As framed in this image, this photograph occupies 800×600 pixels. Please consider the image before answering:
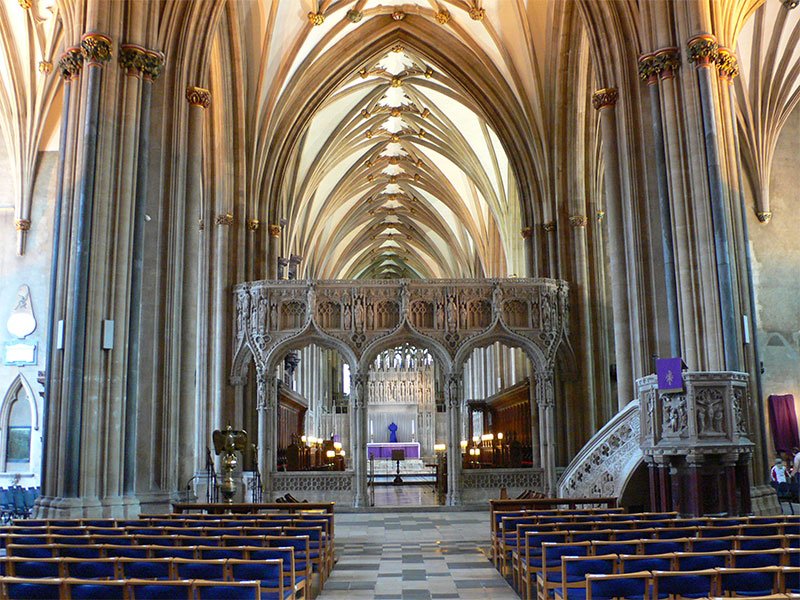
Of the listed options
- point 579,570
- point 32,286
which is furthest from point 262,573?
point 32,286

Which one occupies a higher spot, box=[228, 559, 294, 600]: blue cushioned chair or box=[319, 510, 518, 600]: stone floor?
box=[228, 559, 294, 600]: blue cushioned chair

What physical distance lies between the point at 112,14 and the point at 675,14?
1001cm

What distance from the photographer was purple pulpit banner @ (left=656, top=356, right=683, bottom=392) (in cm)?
1122

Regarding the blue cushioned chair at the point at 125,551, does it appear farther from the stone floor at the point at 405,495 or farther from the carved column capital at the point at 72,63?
the stone floor at the point at 405,495

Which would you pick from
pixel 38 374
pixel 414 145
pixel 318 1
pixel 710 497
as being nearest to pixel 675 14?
pixel 710 497

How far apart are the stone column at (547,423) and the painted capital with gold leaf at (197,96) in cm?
1101

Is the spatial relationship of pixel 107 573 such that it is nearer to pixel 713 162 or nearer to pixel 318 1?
pixel 713 162

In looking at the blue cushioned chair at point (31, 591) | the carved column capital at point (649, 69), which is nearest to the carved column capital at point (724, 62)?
the carved column capital at point (649, 69)

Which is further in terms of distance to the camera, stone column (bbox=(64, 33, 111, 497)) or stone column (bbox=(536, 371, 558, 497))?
stone column (bbox=(536, 371, 558, 497))

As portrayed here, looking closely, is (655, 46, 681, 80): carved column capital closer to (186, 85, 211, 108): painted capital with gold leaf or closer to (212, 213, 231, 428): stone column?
(186, 85, 211, 108): painted capital with gold leaf

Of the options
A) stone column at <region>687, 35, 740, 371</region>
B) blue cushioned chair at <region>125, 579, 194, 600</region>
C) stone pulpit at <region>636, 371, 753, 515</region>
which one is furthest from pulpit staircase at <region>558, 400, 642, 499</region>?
blue cushioned chair at <region>125, 579, 194, 600</region>

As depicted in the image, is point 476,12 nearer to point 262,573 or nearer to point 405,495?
point 405,495

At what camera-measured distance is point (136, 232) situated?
45.9 ft

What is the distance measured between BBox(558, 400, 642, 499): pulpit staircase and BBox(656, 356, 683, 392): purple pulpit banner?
199cm
